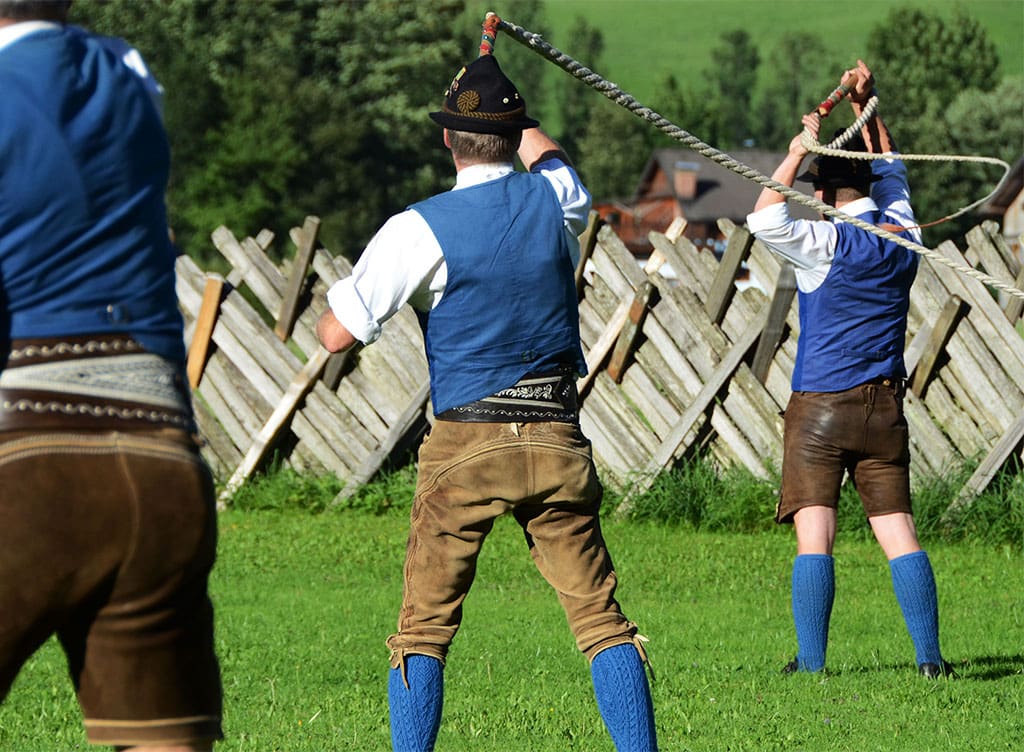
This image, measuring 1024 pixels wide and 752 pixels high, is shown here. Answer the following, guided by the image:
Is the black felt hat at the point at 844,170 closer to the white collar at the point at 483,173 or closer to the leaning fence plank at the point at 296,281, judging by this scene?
the white collar at the point at 483,173

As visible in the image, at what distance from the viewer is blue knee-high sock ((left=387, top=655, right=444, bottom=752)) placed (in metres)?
4.31

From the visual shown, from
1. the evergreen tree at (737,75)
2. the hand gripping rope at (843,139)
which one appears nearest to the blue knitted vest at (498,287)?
the hand gripping rope at (843,139)

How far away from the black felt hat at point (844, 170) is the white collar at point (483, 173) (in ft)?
7.16

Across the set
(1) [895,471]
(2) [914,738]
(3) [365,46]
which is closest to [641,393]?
(1) [895,471]

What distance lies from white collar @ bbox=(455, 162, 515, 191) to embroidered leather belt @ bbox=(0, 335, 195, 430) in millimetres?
1672

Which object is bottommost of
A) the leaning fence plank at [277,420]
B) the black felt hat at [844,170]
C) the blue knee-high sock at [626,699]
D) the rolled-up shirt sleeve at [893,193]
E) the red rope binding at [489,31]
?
the leaning fence plank at [277,420]

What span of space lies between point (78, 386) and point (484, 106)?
6.22ft

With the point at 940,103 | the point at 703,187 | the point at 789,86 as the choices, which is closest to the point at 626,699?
the point at 940,103

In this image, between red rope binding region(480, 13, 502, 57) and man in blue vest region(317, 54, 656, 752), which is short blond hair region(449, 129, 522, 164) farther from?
red rope binding region(480, 13, 502, 57)

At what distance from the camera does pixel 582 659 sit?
6.48 metres

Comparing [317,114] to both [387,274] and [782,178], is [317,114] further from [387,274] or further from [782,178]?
[387,274]

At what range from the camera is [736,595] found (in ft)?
26.3

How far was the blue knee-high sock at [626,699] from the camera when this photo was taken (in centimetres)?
417

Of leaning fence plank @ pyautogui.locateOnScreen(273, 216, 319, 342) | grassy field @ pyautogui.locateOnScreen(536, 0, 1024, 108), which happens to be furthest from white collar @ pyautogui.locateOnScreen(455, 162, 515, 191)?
grassy field @ pyautogui.locateOnScreen(536, 0, 1024, 108)
